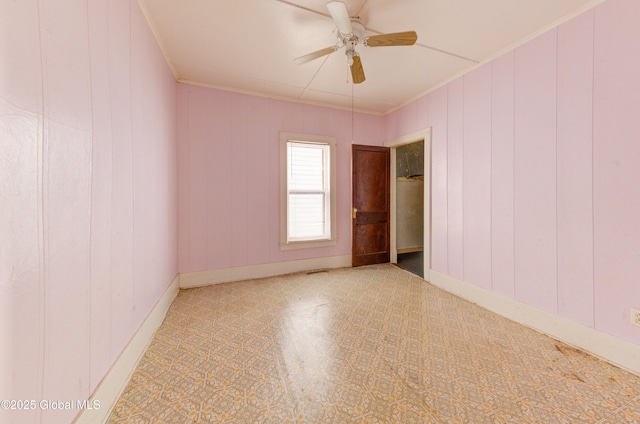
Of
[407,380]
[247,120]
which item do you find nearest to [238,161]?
[247,120]

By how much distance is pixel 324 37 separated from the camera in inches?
92.3

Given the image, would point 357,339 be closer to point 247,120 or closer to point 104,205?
point 104,205

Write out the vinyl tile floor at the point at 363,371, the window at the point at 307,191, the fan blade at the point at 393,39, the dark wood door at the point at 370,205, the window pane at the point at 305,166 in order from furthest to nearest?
the dark wood door at the point at 370,205
the window pane at the point at 305,166
the window at the point at 307,191
the fan blade at the point at 393,39
the vinyl tile floor at the point at 363,371

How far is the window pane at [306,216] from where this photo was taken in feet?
13.1

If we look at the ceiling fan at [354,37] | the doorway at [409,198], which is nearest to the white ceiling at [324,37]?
the ceiling fan at [354,37]

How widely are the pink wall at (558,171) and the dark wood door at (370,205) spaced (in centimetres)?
137

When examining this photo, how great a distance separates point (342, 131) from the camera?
419cm

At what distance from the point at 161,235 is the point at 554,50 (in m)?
4.04

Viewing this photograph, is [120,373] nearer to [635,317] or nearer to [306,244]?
[306,244]

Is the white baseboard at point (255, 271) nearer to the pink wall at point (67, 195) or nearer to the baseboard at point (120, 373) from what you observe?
the baseboard at point (120, 373)

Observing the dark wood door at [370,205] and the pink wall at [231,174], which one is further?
the dark wood door at [370,205]

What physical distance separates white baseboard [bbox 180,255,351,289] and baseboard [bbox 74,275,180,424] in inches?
37.9

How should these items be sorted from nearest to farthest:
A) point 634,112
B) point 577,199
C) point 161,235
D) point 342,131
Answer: point 634,112, point 577,199, point 161,235, point 342,131

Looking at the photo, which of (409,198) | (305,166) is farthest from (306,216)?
(409,198)
